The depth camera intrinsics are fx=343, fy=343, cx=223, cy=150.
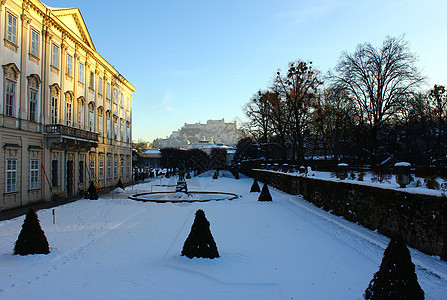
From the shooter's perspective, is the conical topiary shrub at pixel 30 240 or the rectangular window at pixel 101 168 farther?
the rectangular window at pixel 101 168

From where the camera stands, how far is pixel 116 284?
21.6 ft

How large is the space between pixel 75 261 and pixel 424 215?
8737 millimetres

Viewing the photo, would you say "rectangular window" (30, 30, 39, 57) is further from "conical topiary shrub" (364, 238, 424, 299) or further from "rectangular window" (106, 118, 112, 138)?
"conical topiary shrub" (364, 238, 424, 299)

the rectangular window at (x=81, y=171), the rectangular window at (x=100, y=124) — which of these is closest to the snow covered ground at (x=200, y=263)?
the rectangular window at (x=81, y=171)

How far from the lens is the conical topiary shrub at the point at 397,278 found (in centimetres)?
519

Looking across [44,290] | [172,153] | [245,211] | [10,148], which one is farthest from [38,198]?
[172,153]

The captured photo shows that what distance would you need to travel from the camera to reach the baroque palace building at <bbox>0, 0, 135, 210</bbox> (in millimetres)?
17000

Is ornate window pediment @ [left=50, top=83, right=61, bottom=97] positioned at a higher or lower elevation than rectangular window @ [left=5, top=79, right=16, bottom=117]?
higher

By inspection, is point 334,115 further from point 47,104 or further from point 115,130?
point 47,104

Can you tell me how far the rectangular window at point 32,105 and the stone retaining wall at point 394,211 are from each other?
54.2 feet

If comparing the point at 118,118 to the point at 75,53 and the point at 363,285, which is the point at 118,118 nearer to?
the point at 75,53

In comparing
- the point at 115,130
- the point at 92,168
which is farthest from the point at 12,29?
the point at 115,130

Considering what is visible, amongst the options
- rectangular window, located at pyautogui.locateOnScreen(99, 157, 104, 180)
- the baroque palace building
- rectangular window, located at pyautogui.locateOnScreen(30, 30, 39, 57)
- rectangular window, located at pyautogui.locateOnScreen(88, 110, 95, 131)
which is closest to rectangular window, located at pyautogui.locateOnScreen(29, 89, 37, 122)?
the baroque palace building

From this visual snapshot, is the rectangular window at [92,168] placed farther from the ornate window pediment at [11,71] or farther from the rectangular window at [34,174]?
the ornate window pediment at [11,71]
